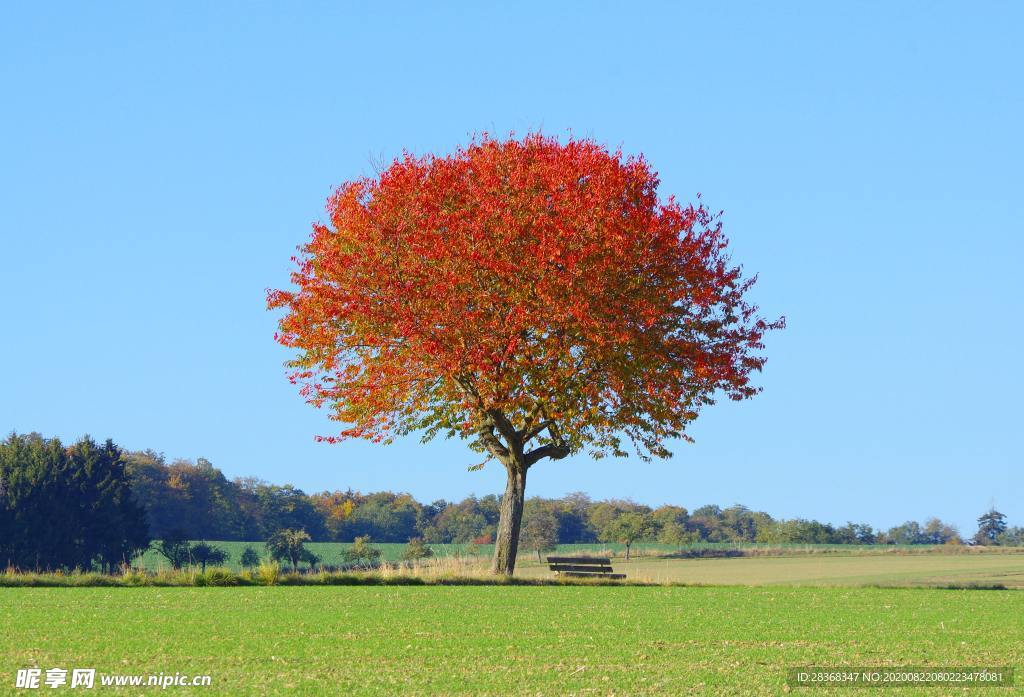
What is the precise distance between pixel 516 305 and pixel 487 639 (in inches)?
671

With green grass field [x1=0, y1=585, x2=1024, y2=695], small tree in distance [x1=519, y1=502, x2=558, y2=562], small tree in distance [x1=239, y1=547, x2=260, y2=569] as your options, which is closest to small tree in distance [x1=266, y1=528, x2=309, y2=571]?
small tree in distance [x1=239, y1=547, x2=260, y2=569]

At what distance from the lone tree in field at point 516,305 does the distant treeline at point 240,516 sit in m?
32.8

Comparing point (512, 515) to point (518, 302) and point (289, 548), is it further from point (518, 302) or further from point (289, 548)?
point (289, 548)

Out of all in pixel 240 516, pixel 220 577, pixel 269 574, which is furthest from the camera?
pixel 240 516

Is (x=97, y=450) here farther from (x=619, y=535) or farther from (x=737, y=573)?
(x=737, y=573)

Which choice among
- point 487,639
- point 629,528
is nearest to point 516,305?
point 487,639

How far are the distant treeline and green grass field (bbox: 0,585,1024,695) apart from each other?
147 ft

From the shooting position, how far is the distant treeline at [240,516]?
7381 centimetres

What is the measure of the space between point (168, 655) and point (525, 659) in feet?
14.4

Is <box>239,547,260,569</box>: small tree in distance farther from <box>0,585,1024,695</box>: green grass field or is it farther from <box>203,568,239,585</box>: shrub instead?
<box>0,585,1024,695</box>: green grass field

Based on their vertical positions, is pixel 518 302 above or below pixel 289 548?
above

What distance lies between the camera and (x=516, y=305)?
105ft

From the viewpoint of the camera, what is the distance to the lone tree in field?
105ft

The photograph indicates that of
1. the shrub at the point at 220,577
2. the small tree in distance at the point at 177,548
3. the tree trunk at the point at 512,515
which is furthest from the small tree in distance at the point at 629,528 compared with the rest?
the shrub at the point at 220,577
